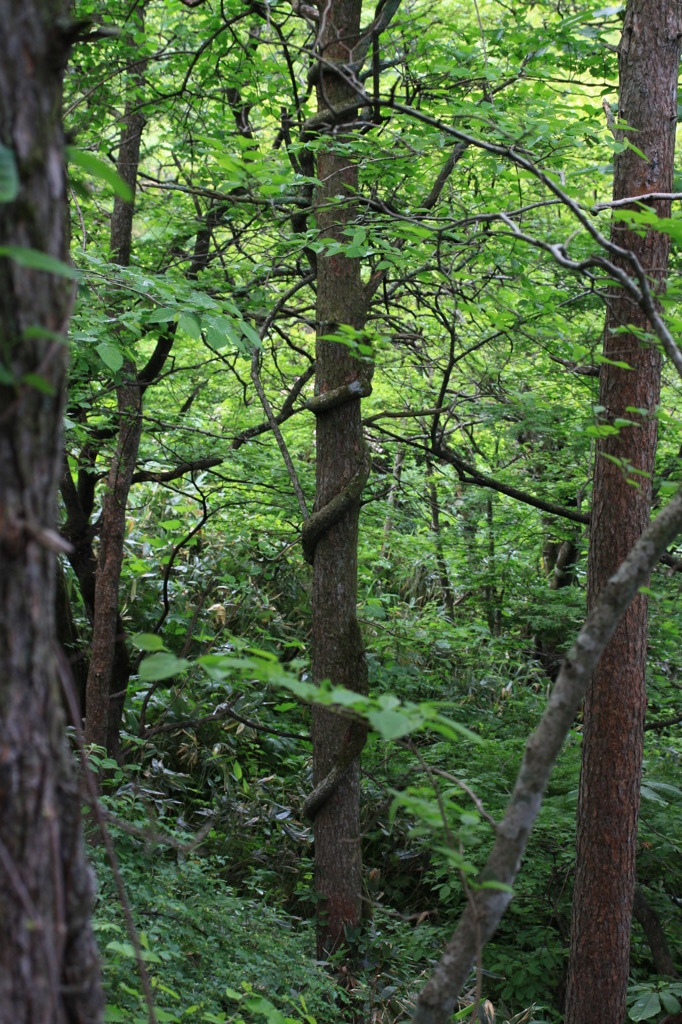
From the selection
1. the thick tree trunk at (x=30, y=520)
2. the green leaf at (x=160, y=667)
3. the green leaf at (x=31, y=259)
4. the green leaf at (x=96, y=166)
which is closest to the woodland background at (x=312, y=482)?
the green leaf at (x=160, y=667)

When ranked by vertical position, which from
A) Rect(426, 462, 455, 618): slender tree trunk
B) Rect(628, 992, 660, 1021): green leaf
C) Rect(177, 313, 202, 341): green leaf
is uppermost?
Rect(177, 313, 202, 341): green leaf

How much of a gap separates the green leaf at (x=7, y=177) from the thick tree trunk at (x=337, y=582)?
3230 millimetres

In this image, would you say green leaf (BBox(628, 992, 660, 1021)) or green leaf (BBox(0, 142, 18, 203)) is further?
green leaf (BBox(628, 992, 660, 1021))

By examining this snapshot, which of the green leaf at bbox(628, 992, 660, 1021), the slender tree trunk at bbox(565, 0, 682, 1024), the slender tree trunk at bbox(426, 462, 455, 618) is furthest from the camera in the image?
the slender tree trunk at bbox(426, 462, 455, 618)

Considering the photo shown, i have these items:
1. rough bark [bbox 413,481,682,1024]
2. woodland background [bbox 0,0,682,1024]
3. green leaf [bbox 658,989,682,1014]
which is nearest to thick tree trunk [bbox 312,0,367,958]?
woodland background [bbox 0,0,682,1024]

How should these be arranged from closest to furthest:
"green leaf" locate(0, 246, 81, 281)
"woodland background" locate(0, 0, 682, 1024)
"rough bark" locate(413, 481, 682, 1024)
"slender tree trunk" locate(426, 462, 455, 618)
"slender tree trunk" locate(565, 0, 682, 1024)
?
"green leaf" locate(0, 246, 81, 281)
"rough bark" locate(413, 481, 682, 1024)
"woodland background" locate(0, 0, 682, 1024)
"slender tree trunk" locate(565, 0, 682, 1024)
"slender tree trunk" locate(426, 462, 455, 618)

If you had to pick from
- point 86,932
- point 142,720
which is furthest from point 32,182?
point 142,720

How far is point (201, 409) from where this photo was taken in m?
7.05

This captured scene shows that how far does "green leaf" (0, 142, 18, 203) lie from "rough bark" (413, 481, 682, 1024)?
1.21m

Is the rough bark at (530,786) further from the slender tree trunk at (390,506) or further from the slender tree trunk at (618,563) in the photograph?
the slender tree trunk at (390,506)

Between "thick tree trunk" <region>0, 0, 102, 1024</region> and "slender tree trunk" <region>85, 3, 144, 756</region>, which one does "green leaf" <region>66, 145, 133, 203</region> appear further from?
"slender tree trunk" <region>85, 3, 144, 756</region>

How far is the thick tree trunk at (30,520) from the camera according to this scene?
3.39 feet

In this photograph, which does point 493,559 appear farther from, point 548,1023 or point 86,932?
point 86,932

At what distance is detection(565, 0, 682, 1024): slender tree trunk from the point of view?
3742mm
